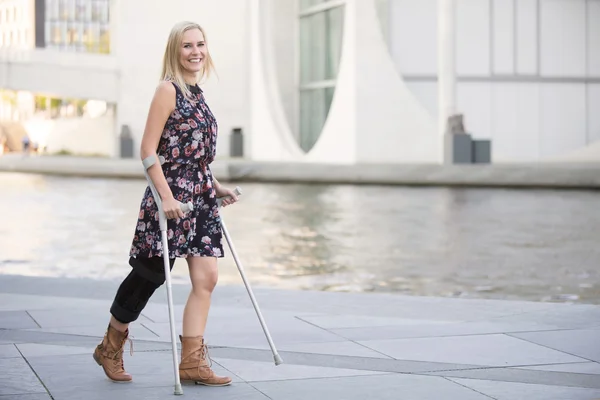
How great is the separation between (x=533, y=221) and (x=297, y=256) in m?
6.29

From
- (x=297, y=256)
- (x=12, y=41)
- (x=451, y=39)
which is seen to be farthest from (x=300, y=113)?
(x=12, y=41)

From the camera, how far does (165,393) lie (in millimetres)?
5223

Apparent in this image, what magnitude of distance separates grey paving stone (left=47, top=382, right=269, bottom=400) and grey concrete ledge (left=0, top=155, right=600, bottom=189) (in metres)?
24.0

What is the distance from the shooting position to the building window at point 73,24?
132 meters

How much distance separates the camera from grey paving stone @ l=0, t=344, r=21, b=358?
607 centimetres

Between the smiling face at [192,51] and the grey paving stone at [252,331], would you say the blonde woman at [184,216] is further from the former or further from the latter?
the grey paving stone at [252,331]

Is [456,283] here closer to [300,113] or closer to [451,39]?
[451,39]

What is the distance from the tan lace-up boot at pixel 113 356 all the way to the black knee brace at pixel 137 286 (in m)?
0.09

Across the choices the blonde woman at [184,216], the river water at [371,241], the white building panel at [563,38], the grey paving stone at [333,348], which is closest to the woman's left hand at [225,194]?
the blonde woman at [184,216]

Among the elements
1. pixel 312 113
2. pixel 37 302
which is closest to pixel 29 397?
pixel 37 302

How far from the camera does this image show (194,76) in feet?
18.1

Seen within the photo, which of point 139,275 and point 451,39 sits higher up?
point 451,39

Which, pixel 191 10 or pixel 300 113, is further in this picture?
pixel 191 10

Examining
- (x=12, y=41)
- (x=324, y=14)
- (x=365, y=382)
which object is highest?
(x=12, y=41)
